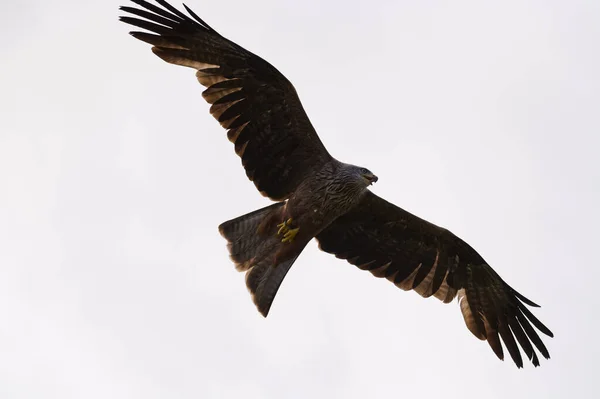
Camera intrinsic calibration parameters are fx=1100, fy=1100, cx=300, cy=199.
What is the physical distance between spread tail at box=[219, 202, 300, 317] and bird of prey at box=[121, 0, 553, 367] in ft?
0.04

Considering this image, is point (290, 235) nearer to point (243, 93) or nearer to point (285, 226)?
point (285, 226)

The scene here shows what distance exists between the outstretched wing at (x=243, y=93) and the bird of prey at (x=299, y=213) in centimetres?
1

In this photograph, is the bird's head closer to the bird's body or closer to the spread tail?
the bird's body

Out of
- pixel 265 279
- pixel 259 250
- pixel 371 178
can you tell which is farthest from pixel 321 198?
pixel 265 279

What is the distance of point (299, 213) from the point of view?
1362cm

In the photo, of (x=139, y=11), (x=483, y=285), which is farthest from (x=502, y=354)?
(x=139, y=11)

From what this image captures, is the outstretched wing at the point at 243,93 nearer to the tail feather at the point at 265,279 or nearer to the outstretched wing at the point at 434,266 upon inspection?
the tail feather at the point at 265,279

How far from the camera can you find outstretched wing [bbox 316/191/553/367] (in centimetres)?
1470

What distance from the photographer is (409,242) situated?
14.9m

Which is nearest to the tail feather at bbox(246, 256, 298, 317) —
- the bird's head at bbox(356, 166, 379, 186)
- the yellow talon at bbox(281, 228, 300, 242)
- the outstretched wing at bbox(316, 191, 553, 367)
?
the yellow talon at bbox(281, 228, 300, 242)

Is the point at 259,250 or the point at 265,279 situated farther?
the point at 265,279

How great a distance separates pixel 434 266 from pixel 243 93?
371cm

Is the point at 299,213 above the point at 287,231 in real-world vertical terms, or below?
above

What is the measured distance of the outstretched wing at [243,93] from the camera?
13219 millimetres
